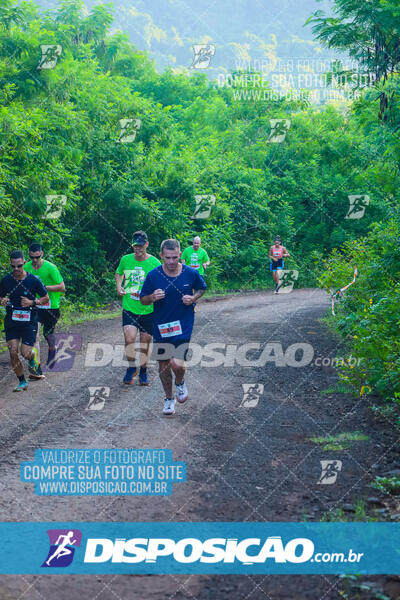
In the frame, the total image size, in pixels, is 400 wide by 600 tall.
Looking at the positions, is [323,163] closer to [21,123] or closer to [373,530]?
[21,123]

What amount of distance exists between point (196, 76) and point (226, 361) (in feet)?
133

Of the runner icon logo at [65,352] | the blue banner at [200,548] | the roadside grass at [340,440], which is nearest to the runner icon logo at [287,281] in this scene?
the runner icon logo at [65,352]

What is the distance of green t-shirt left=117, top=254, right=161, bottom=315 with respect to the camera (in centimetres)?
1002

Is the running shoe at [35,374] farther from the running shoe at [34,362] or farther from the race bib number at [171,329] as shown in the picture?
the race bib number at [171,329]

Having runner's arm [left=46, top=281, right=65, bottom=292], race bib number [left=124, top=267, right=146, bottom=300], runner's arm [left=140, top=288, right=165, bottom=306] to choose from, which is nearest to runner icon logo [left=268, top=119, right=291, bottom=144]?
runner's arm [left=46, top=281, right=65, bottom=292]

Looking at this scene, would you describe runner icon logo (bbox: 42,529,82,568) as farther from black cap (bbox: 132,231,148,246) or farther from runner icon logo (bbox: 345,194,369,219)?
runner icon logo (bbox: 345,194,369,219)

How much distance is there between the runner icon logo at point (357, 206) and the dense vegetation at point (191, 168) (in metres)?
0.39

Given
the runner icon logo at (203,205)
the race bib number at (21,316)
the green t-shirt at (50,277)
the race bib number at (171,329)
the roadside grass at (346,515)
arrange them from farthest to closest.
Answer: the runner icon logo at (203,205)
the green t-shirt at (50,277)
the race bib number at (21,316)
the race bib number at (171,329)
the roadside grass at (346,515)

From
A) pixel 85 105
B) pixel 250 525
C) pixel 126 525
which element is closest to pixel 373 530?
pixel 250 525

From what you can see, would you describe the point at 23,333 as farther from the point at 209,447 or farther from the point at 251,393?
the point at 209,447

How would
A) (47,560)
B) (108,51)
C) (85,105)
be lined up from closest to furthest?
1. (47,560)
2. (85,105)
3. (108,51)

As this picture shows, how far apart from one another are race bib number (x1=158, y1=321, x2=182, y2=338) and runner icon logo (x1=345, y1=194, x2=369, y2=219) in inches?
1163

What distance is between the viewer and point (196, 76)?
4872 centimetres

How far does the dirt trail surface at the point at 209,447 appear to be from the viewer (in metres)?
4.36
